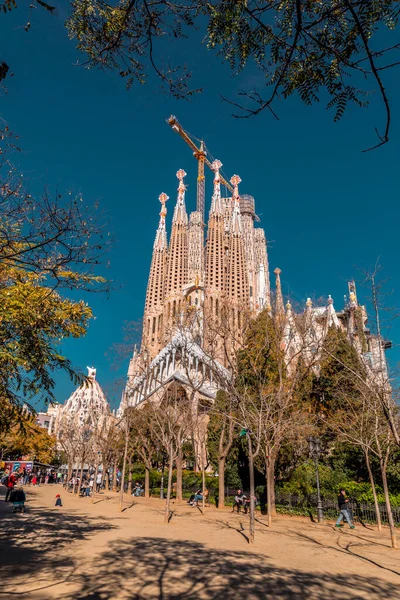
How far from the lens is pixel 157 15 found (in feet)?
11.7

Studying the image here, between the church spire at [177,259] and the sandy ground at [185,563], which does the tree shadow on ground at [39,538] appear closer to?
the sandy ground at [185,563]

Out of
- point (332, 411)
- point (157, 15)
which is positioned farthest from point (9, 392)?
point (332, 411)

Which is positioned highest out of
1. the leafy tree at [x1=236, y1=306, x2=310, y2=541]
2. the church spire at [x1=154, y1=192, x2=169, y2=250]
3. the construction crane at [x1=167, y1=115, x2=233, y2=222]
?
the construction crane at [x1=167, y1=115, x2=233, y2=222]

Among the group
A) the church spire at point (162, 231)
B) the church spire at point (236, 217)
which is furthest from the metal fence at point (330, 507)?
the church spire at point (162, 231)

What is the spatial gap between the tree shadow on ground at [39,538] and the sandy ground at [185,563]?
20 mm

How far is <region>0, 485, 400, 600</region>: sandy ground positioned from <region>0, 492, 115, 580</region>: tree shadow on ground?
0.02m

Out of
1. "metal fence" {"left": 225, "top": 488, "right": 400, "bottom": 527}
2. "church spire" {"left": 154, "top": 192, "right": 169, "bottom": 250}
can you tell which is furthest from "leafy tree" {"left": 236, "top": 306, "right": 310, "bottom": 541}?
"church spire" {"left": 154, "top": 192, "right": 169, "bottom": 250}

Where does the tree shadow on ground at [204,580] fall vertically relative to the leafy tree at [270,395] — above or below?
below

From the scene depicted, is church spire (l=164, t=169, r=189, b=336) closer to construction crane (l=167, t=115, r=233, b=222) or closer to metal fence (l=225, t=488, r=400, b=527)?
construction crane (l=167, t=115, r=233, b=222)

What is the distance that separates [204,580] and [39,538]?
16.7 ft

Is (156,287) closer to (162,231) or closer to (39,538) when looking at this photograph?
(162,231)

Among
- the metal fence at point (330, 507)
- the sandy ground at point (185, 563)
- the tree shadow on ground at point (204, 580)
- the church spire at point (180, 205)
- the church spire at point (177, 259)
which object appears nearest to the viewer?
the tree shadow on ground at point (204, 580)

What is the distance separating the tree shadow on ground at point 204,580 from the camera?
5.52 metres

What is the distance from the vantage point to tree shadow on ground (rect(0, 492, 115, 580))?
21.8ft
